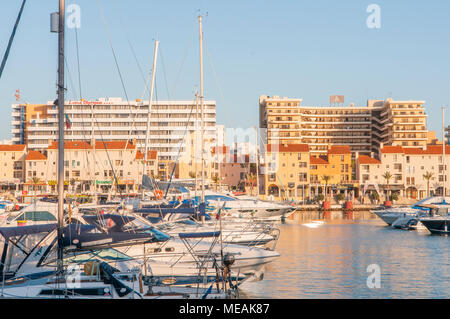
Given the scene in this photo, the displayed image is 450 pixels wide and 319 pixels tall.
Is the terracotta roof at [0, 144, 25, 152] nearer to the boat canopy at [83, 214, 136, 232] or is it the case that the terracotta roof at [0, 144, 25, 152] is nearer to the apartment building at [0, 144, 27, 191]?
the apartment building at [0, 144, 27, 191]

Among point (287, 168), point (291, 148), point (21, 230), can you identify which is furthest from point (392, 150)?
point (21, 230)

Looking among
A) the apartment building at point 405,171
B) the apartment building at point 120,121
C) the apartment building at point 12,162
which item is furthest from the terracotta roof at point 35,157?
the apartment building at point 405,171

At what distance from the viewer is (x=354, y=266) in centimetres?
3200

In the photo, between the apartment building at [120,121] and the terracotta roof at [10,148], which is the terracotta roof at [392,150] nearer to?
the apartment building at [120,121]

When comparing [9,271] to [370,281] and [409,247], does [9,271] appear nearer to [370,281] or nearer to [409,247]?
[370,281]

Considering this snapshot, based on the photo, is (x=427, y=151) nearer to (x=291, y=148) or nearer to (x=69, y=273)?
(x=291, y=148)

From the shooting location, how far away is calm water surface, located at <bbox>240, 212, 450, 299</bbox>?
24.5 m

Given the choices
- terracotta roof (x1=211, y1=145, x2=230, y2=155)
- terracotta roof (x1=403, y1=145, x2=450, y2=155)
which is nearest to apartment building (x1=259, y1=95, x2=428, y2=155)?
terracotta roof (x1=211, y1=145, x2=230, y2=155)

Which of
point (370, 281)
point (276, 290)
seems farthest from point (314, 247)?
point (276, 290)

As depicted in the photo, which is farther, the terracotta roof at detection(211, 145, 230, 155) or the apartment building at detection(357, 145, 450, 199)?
the terracotta roof at detection(211, 145, 230, 155)

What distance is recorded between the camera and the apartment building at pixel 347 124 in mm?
151625

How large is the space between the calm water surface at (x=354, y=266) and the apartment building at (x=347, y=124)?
102m

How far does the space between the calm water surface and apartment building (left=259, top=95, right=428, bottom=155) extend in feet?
335

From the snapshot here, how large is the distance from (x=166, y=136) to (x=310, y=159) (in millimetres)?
41027
